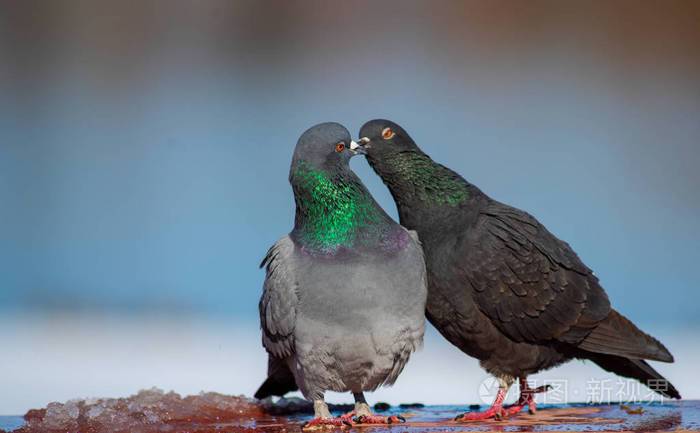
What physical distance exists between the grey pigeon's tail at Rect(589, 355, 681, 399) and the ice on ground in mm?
1390

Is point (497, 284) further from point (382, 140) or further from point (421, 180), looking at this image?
point (382, 140)

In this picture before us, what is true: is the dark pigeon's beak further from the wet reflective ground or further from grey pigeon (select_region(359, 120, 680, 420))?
the wet reflective ground

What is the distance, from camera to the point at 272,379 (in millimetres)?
4051

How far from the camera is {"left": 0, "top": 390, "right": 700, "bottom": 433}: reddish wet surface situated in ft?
11.9

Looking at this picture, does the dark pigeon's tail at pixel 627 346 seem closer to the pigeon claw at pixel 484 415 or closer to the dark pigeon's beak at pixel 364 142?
the pigeon claw at pixel 484 415

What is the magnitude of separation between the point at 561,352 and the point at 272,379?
112 centimetres

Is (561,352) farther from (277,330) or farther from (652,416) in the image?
(277,330)

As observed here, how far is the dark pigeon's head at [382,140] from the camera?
13.1 ft

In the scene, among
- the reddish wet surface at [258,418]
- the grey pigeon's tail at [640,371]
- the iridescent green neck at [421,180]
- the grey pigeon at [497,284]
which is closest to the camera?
the reddish wet surface at [258,418]

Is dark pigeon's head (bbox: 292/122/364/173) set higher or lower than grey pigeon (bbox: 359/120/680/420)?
higher

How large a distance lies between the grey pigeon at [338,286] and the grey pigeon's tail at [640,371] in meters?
0.99

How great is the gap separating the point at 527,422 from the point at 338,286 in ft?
2.91

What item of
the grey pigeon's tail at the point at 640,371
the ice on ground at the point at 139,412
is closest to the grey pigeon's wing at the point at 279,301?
the ice on ground at the point at 139,412

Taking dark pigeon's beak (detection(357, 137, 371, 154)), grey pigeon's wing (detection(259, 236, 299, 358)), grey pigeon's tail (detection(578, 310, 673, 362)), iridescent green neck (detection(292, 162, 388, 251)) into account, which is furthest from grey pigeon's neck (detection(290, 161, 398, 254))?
grey pigeon's tail (detection(578, 310, 673, 362))
